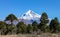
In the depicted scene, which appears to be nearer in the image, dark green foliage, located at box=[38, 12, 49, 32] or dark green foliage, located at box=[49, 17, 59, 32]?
dark green foliage, located at box=[38, 12, 49, 32]

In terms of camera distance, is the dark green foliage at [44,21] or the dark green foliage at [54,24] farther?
the dark green foliage at [54,24]

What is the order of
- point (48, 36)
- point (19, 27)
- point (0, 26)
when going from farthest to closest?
point (19, 27) → point (0, 26) → point (48, 36)

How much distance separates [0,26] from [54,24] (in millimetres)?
14183

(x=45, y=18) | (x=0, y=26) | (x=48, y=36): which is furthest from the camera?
(x=0, y=26)

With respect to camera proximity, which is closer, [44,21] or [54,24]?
[44,21]

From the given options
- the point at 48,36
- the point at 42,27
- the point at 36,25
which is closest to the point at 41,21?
the point at 42,27

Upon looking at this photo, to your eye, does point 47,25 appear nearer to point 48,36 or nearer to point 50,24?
point 50,24

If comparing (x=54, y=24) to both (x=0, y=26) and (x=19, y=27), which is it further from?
(x=0, y=26)

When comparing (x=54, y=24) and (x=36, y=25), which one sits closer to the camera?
(x=54, y=24)

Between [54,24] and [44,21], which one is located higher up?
[44,21]

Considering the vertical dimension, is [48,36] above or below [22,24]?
below

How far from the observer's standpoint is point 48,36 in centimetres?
1500

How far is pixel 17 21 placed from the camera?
5844 cm

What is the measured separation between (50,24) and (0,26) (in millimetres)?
13338
